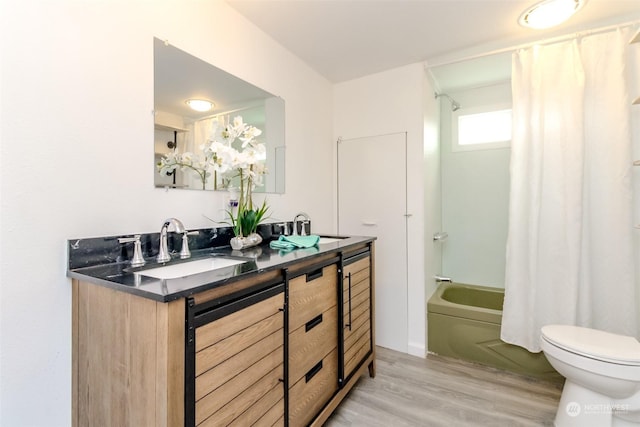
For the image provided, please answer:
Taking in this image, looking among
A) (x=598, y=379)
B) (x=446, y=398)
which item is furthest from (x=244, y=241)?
(x=598, y=379)

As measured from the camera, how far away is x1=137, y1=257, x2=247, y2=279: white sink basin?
115cm

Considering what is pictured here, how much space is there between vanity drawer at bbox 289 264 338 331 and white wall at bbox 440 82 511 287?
1.95m

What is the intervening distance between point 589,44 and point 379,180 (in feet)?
5.14

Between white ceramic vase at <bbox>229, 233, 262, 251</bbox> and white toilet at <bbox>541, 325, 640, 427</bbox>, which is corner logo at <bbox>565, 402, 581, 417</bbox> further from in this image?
white ceramic vase at <bbox>229, 233, 262, 251</bbox>

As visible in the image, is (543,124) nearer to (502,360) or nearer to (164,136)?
(502,360)

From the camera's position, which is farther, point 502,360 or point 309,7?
point 502,360

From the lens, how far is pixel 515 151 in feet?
6.72

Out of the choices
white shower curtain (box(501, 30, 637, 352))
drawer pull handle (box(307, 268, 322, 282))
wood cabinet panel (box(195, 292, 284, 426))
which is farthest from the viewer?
white shower curtain (box(501, 30, 637, 352))

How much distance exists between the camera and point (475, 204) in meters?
2.93

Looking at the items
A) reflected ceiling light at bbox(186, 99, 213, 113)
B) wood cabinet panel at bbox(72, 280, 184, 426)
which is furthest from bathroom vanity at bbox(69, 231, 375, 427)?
reflected ceiling light at bbox(186, 99, 213, 113)

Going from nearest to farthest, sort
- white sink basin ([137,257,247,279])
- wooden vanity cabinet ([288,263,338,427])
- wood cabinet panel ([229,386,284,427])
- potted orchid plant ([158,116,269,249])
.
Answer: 1. wood cabinet panel ([229,386,284,427])
2. white sink basin ([137,257,247,279])
3. wooden vanity cabinet ([288,263,338,427])
4. potted orchid plant ([158,116,269,249])

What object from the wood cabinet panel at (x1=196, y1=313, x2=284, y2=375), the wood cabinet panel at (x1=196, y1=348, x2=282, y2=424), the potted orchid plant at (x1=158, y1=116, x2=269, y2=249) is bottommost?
the wood cabinet panel at (x1=196, y1=348, x2=282, y2=424)

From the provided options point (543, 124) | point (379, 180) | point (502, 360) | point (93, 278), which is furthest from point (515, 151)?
point (93, 278)

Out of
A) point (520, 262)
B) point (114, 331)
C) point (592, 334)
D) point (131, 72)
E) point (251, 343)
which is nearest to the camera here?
point (114, 331)
